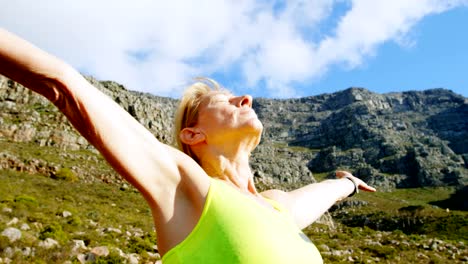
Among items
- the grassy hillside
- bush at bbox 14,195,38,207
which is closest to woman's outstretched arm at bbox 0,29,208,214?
the grassy hillside

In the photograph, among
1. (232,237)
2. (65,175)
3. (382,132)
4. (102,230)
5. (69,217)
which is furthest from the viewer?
(382,132)

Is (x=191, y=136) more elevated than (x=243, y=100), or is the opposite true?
(x=243, y=100)

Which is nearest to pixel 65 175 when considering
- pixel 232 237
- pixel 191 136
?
pixel 191 136

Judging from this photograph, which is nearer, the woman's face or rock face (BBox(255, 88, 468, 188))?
the woman's face

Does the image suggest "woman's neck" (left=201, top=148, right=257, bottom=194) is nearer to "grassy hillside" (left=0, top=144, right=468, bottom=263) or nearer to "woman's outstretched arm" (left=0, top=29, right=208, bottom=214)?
"woman's outstretched arm" (left=0, top=29, right=208, bottom=214)

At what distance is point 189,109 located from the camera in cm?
232

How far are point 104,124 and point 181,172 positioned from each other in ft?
1.30

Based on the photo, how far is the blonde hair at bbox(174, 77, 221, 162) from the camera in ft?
7.42

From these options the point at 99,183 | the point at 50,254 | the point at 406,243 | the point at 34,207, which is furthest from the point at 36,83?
the point at 99,183

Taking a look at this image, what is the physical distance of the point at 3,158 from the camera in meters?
31.0

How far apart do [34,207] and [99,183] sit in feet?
61.4

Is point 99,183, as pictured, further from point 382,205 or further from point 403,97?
point 403,97

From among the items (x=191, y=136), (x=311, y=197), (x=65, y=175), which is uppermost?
(x=65, y=175)

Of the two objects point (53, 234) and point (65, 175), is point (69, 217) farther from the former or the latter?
point (65, 175)
